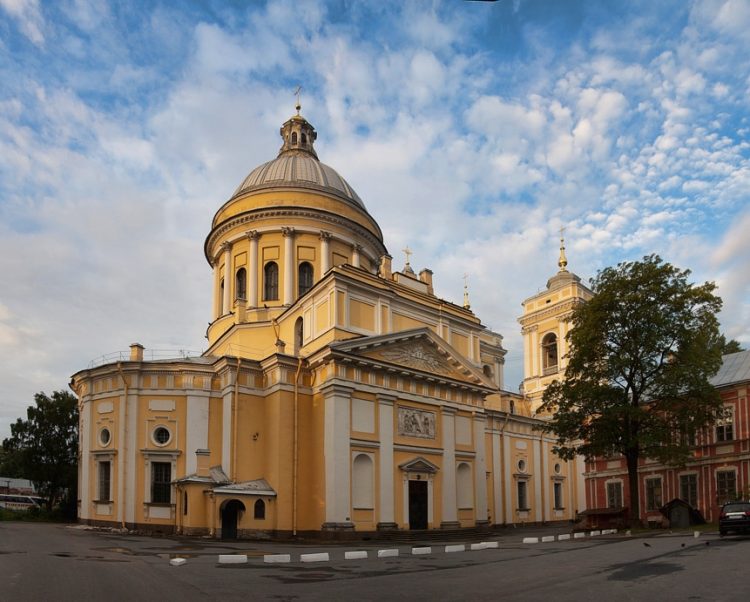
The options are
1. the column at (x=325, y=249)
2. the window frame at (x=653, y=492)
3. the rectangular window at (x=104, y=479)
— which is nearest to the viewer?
the rectangular window at (x=104, y=479)

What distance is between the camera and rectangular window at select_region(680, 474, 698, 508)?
34750 millimetres

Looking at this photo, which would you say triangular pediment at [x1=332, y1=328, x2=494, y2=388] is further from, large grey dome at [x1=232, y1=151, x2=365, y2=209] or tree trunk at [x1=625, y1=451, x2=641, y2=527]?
large grey dome at [x1=232, y1=151, x2=365, y2=209]

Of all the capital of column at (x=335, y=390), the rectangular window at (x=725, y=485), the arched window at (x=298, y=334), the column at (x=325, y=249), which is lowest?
the rectangular window at (x=725, y=485)

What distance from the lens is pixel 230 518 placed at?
30766mm

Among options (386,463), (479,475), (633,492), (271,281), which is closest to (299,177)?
(271,281)

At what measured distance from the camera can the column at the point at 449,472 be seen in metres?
34.9

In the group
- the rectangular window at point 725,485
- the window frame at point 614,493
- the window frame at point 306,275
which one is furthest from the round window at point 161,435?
the rectangular window at point 725,485

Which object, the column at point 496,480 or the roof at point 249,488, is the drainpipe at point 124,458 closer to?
the roof at point 249,488

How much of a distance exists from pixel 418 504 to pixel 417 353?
743 centimetres

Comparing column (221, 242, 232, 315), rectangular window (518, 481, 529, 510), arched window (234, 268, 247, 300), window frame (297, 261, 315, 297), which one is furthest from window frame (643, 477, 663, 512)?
column (221, 242, 232, 315)

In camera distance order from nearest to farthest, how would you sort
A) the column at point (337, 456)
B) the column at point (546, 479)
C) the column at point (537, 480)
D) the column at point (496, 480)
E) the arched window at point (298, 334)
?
the column at point (337, 456) < the arched window at point (298, 334) < the column at point (496, 480) < the column at point (537, 480) < the column at point (546, 479)

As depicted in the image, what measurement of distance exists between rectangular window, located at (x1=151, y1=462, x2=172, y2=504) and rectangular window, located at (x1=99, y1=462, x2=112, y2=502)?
2.46 metres

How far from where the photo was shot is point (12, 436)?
44.9 metres

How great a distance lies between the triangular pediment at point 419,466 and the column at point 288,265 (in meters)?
12.5
